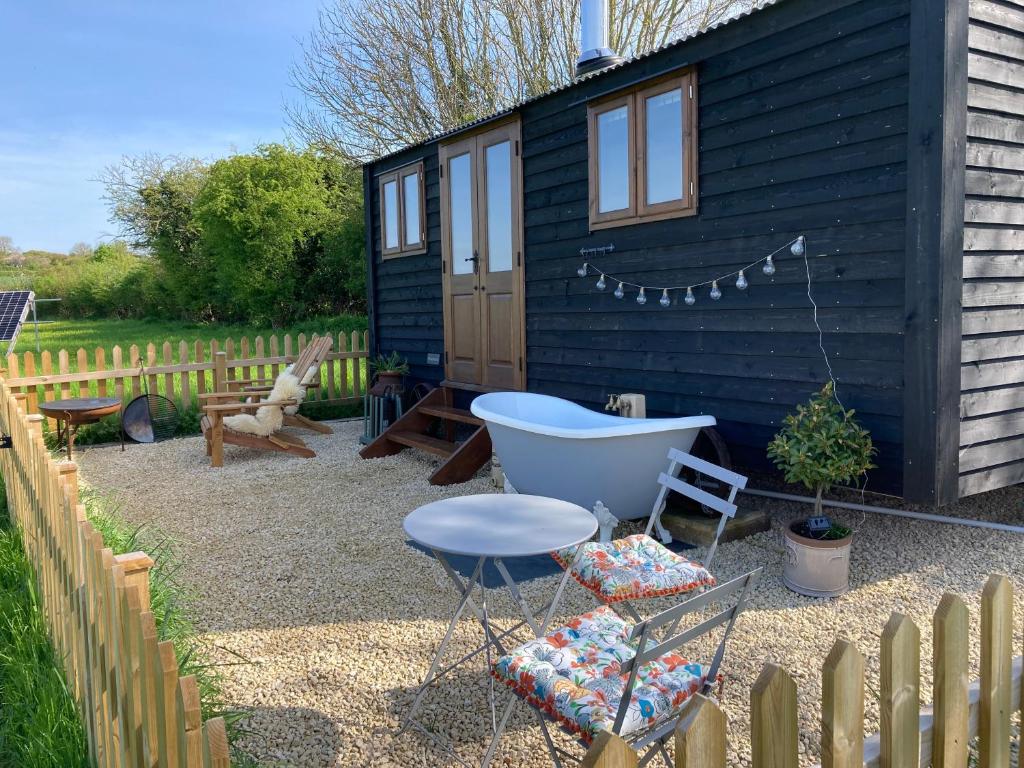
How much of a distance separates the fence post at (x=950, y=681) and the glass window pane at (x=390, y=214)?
26.0 ft

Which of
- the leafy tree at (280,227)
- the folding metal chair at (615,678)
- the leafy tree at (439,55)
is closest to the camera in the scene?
the folding metal chair at (615,678)

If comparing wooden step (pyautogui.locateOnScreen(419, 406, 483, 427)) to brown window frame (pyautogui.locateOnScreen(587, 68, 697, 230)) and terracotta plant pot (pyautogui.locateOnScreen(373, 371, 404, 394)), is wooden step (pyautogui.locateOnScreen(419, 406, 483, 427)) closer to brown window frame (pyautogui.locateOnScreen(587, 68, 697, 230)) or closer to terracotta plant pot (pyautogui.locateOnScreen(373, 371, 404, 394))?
terracotta plant pot (pyautogui.locateOnScreen(373, 371, 404, 394))

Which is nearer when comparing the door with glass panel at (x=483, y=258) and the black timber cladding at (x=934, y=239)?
the black timber cladding at (x=934, y=239)

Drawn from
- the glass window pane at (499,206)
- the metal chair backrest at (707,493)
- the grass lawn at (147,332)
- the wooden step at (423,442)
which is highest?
the glass window pane at (499,206)

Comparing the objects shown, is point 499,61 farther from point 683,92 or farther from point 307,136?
point 683,92

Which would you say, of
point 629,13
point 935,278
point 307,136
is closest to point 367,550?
point 935,278

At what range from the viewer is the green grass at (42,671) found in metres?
2.25

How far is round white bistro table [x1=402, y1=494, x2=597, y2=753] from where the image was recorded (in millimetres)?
2475

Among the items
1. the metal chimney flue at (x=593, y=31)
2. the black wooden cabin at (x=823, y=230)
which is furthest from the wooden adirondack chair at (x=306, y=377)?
the metal chimney flue at (x=593, y=31)

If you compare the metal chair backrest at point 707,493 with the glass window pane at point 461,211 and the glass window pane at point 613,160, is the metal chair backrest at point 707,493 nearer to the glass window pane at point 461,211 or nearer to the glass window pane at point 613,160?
the glass window pane at point 613,160

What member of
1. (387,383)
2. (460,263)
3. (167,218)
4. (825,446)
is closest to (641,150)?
(825,446)

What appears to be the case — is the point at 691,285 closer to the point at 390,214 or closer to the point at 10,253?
the point at 390,214

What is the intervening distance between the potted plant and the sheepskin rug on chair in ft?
16.1

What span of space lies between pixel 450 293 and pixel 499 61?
8.62 meters
